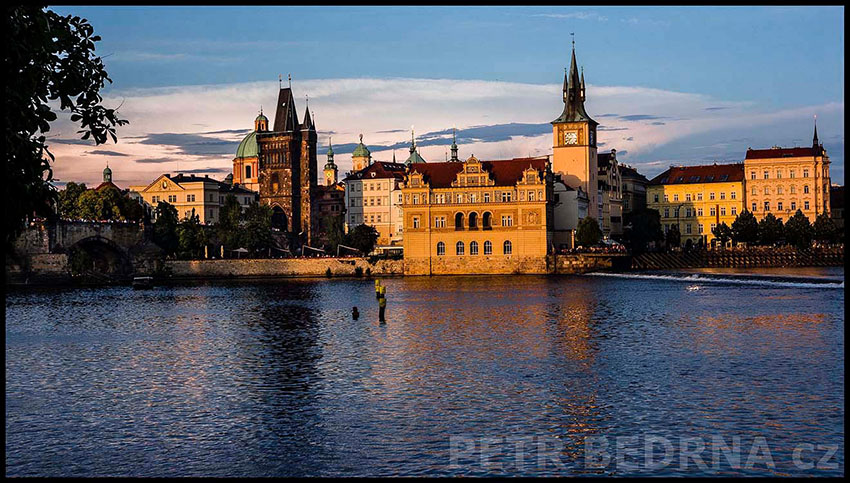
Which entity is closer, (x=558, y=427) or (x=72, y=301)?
(x=558, y=427)

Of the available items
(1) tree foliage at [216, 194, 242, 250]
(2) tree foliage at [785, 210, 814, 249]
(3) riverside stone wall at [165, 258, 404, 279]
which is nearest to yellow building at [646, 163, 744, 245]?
(2) tree foliage at [785, 210, 814, 249]

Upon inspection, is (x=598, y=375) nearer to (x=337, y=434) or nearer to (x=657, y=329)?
(x=337, y=434)

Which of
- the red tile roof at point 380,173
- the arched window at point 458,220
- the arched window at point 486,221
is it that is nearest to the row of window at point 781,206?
the arched window at point 486,221

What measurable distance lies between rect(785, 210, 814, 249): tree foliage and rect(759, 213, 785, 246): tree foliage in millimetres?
2164

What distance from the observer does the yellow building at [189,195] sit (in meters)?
174

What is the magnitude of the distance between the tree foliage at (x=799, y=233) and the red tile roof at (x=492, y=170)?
34549 mm

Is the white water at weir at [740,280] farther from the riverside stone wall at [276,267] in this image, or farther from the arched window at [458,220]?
the riverside stone wall at [276,267]

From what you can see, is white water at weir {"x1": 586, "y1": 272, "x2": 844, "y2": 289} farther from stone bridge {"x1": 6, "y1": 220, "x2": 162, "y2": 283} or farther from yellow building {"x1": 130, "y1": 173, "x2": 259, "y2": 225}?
yellow building {"x1": 130, "y1": 173, "x2": 259, "y2": 225}

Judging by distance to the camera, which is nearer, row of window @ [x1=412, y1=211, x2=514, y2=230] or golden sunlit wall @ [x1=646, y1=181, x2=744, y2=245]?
row of window @ [x1=412, y1=211, x2=514, y2=230]

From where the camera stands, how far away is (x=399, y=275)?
420ft

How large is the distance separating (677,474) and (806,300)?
52023 mm

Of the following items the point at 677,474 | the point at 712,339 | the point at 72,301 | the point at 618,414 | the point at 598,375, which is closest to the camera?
the point at 677,474

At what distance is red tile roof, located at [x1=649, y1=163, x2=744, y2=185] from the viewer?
159125 millimetres

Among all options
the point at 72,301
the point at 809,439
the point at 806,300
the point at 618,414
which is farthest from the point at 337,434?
the point at 72,301
